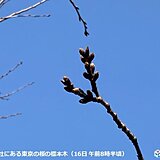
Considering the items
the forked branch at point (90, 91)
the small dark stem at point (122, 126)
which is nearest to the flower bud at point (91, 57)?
the forked branch at point (90, 91)

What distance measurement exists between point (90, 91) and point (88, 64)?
15cm

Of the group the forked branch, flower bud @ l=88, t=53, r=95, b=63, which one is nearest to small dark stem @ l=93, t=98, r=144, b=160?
the forked branch

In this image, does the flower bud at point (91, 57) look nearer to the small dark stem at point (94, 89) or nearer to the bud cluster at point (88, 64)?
the bud cluster at point (88, 64)

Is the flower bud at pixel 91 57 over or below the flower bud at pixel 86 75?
over

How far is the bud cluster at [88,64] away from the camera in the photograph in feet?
4.01

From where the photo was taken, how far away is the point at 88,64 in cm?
122

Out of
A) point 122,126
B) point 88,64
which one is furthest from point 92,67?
point 122,126

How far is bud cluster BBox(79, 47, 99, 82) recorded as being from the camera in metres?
1.22

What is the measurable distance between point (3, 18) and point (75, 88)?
156 centimetres

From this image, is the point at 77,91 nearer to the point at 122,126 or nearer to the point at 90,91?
the point at 90,91

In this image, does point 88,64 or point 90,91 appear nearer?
point 88,64

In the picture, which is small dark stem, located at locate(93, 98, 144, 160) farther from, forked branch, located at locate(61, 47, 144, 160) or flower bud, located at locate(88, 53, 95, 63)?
flower bud, located at locate(88, 53, 95, 63)

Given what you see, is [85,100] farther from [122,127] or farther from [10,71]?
[10,71]

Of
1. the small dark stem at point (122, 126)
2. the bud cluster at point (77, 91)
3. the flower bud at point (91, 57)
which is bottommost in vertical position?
the small dark stem at point (122, 126)
